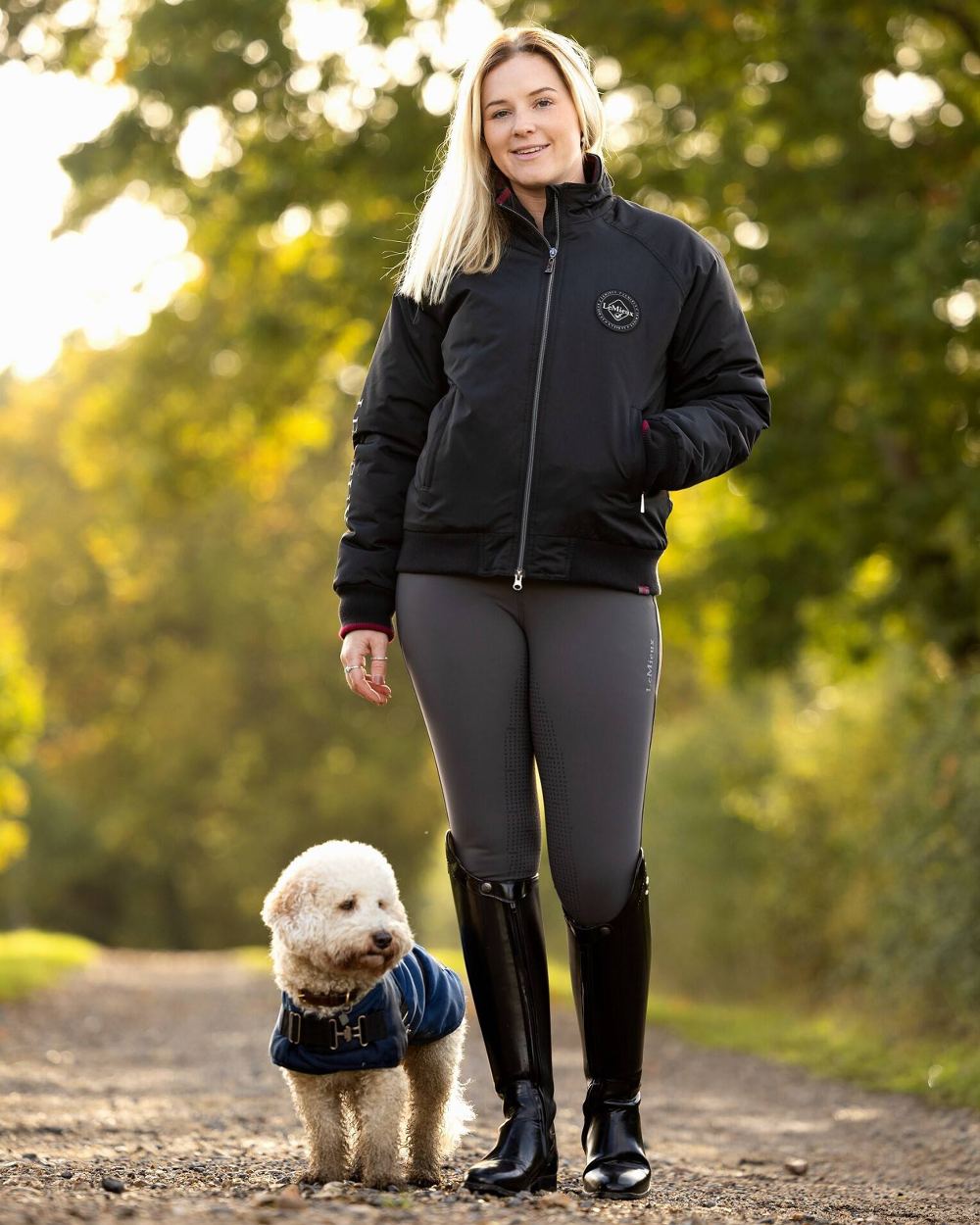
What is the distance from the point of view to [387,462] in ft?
12.9

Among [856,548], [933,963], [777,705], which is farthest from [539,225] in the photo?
[777,705]

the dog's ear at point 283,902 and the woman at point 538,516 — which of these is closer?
the woman at point 538,516

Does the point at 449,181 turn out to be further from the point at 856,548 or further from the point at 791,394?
the point at 856,548

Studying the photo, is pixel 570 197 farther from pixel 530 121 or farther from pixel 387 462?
pixel 387 462

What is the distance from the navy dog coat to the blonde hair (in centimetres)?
162

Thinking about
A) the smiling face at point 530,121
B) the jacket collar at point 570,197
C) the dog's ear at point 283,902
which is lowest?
the dog's ear at point 283,902

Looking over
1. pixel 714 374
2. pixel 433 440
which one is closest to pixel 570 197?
pixel 714 374

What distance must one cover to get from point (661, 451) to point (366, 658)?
0.85 meters

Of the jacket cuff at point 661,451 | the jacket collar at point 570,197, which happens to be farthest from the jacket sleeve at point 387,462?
the jacket cuff at point 661,451

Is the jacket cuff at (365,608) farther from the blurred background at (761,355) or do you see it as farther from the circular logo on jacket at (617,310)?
the blurred background at (761,355)

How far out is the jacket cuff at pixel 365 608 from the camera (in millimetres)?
3943

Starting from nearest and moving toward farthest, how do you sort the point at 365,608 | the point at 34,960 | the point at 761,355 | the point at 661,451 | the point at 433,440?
the point at 661,451 → the point at 433,440 → the point at 365,608 → the point at 761,355 → the point at 34,960

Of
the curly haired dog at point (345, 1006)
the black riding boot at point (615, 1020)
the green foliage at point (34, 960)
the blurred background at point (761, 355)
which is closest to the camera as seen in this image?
the curly haired dog at point (345, 1006)

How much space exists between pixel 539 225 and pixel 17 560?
89.0 ft
